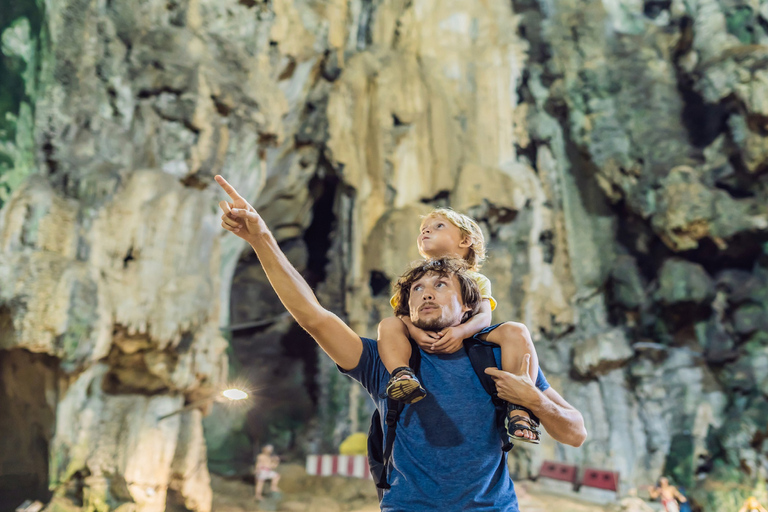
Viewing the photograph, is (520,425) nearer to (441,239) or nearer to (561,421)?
(561,421)

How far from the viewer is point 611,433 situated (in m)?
12.4

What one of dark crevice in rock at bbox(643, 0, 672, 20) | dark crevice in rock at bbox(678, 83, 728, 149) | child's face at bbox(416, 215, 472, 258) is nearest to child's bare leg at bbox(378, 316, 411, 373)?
child's face at bbox(416, 215, 472, 258)

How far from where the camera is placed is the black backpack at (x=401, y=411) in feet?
4.91

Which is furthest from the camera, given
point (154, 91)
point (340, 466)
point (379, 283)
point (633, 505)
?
point (379, 283)

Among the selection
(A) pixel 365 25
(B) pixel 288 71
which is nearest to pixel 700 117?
(A) pixel 365 25

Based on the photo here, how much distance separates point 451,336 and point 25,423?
6976 mm

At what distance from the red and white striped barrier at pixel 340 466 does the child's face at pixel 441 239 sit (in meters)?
9.06

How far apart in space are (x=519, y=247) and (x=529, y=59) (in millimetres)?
5721

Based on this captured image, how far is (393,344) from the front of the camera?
1575 millimetres

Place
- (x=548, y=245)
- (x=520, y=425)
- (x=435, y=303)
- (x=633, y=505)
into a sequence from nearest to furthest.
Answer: (x=520, y=425), (x=435, y=303), (x=633, y=505), (x=548, y=245)

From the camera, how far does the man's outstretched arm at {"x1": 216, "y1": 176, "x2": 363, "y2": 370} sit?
4.98 feet

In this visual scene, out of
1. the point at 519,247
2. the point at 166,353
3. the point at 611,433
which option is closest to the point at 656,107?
the point at 519,247

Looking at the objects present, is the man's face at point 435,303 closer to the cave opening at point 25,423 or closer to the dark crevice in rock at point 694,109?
the cave opening at point 25,423

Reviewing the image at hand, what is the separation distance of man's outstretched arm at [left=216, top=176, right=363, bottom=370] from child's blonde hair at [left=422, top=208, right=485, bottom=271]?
0.62 m
